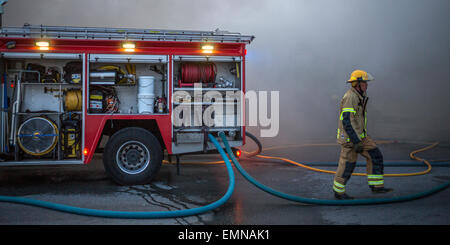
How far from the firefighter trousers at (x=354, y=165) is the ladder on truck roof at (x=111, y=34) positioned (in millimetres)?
2591

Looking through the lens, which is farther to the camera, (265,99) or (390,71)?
(265,99)

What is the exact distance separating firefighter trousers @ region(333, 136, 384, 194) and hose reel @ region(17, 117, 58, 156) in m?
4.50

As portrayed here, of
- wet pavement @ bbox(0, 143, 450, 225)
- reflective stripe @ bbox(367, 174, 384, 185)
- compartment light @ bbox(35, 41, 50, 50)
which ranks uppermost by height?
compartment light @ bbox(35, 41, 50, 50)

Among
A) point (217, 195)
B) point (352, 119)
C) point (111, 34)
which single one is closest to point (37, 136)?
point (111, 34)

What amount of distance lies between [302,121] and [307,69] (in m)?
2.33

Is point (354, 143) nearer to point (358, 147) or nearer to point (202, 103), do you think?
point (358, 147)

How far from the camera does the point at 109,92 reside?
242 inches

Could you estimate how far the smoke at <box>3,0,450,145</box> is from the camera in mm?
14789

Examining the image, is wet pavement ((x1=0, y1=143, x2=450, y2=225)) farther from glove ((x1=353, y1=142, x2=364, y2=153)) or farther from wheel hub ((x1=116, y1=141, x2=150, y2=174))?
glove ((x1=353, y1=142, x2=364, y2=153))

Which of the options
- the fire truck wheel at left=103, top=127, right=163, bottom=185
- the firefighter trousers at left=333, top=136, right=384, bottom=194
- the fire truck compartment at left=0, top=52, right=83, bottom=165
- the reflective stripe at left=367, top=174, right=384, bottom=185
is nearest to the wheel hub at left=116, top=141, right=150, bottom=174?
the fire truck wheel at left=103, top=127, right=163, bottom=185

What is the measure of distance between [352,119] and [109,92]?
4011 millimetres
